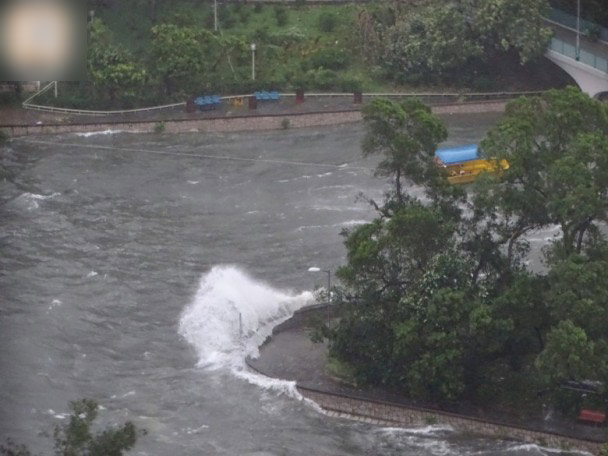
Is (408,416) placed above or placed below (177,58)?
below

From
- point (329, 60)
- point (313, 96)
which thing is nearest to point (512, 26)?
point (329, 60)

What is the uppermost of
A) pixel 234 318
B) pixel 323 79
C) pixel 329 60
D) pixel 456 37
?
pixel 456 37

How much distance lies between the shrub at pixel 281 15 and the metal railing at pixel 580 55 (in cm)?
725

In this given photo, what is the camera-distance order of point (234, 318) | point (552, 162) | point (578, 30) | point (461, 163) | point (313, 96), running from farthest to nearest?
1. point (313, 96)
2. point (578, 30)
3. point (461, 163)
4. point (234, 318)
5. point (552, 162)

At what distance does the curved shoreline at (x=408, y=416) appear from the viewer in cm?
1852

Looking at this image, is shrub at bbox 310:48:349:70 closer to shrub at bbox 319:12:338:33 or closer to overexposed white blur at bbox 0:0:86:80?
shrub at bbox 319:12:338:33

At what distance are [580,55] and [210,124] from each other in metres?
9.19

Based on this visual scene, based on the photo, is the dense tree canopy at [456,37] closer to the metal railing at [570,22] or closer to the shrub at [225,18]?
the metal railing at [570,22]

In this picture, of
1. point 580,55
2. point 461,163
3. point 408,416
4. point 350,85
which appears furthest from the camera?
point 350,85

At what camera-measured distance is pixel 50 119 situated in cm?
3431

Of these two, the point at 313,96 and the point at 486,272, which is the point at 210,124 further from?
the point at 486,272

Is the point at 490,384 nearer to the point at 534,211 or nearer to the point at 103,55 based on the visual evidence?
the point at 534,211

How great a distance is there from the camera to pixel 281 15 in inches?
1558

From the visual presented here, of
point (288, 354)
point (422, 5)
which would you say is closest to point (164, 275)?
point (288, 354)
